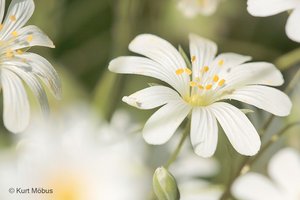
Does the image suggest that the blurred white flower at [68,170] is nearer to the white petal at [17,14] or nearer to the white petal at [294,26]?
the white petal at [17,14]

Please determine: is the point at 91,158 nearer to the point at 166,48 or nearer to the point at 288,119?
the point at 166,48

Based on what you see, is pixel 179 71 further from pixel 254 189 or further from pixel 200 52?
pixel 254 189

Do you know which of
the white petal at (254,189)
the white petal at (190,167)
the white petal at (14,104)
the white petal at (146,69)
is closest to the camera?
the white petal at (14,104)

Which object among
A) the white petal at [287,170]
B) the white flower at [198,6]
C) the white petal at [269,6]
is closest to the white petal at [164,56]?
the white petal at [269,6]

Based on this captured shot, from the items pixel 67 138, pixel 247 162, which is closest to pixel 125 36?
pixel 67 138

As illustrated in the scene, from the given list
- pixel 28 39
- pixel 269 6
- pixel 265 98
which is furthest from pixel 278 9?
pixel 28 39

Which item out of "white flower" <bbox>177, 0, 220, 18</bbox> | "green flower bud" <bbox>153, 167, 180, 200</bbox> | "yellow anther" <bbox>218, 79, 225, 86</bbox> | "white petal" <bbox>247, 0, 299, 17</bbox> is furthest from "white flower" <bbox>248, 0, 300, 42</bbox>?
"white flower" <bbox>177, 0, 220, 18</bbox>
